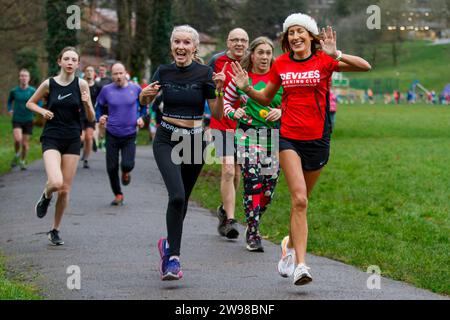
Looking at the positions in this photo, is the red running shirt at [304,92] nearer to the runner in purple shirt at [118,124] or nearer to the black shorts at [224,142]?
the black shorts at [224,142]

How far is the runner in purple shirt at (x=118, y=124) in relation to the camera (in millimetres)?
13961

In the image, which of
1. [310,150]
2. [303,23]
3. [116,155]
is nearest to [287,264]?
[310,150]

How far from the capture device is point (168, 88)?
856cm

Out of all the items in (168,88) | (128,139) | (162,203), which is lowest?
(162,203)

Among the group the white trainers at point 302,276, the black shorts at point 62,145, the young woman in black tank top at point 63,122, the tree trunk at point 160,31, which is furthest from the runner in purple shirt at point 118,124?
the tree trunk at point 160,31

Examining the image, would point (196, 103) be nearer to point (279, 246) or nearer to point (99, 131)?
point (279, 246)

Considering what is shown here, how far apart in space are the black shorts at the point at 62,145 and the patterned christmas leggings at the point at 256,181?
1.87 m

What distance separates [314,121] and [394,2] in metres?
16.2

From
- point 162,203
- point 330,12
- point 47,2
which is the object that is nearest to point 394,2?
point 330,12

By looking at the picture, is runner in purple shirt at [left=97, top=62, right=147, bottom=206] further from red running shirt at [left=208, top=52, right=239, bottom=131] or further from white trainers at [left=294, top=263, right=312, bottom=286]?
white trainers at [left=294, top=263, right=312, bottom=286]

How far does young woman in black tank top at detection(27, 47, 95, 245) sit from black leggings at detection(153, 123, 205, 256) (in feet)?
6.68

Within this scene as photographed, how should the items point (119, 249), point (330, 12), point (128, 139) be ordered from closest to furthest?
point (119, 249) → point (128, 139) → point (330, 12)

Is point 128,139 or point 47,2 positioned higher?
point 47,2

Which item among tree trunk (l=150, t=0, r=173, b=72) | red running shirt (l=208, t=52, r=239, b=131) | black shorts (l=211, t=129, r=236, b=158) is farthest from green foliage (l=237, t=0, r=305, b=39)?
black shorts (l=211, t=129, r=236, b=158)
